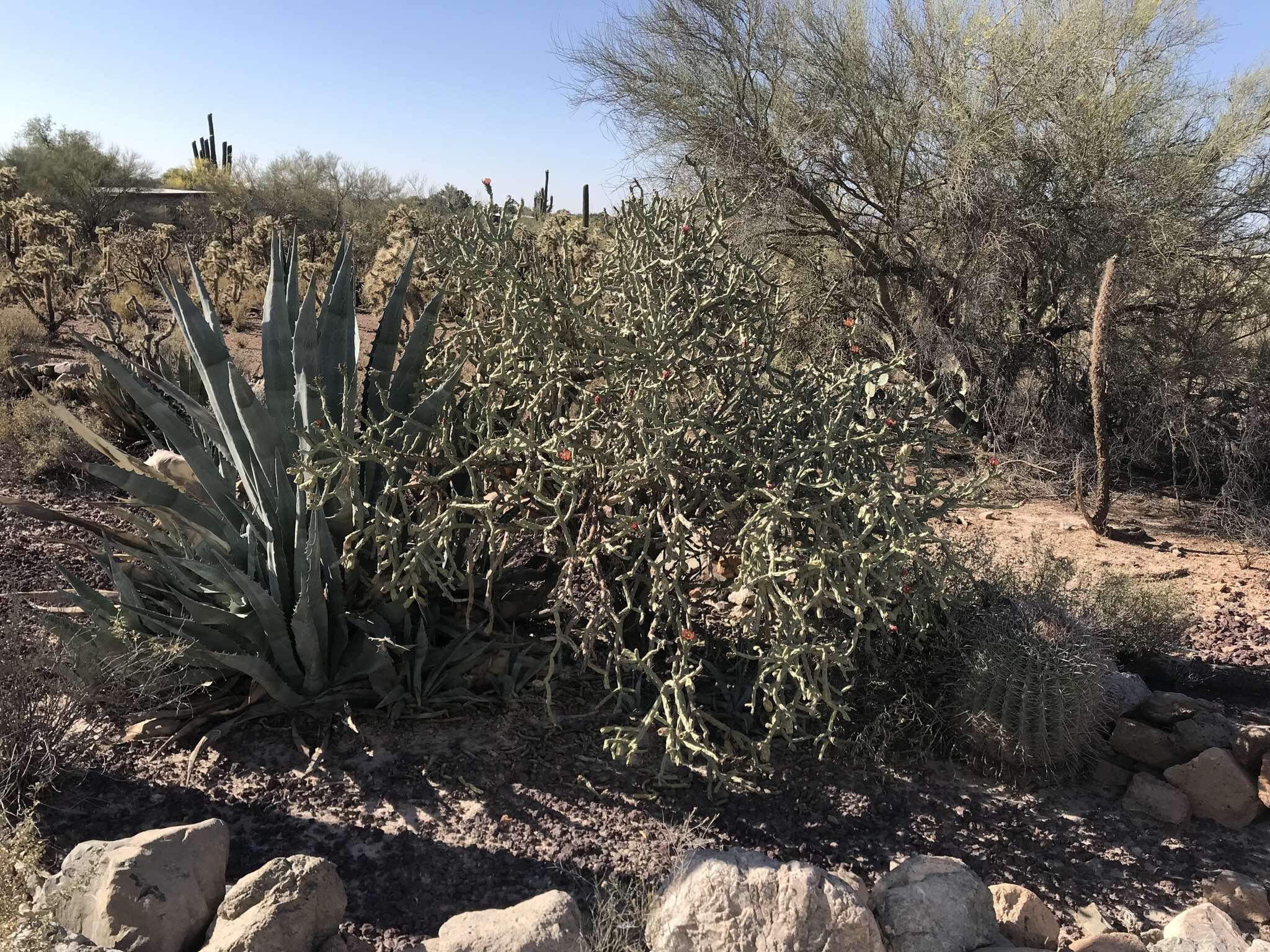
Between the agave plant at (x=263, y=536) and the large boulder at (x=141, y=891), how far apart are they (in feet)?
2.34

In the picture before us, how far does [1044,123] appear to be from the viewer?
26.8ft

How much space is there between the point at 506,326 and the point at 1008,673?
7.66 ft

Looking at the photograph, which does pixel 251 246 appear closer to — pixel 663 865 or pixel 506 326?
pixel 506 326

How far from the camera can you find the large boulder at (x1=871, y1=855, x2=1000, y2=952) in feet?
8.79

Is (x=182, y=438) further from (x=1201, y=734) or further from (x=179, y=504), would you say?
(x=1201, y=734)

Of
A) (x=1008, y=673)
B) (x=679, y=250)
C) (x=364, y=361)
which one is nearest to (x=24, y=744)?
(x=679, y=250)

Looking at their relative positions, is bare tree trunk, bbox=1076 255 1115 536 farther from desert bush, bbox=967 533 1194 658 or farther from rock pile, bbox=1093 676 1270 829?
rock pile, bbox=1093 676 1270 829

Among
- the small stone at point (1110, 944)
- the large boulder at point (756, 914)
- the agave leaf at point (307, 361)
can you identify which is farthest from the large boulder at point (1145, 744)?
the agave leaf at point (307, 361)

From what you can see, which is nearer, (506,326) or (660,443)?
(660,443)

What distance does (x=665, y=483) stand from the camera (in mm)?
3391

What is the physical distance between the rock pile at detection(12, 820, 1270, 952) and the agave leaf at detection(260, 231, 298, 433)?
5.36 ft

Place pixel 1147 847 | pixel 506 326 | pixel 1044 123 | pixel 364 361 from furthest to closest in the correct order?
pixel 1044 123, pixel 364 361, pixel 506 326, pixel 1147 847

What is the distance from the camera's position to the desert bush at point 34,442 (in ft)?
19.1

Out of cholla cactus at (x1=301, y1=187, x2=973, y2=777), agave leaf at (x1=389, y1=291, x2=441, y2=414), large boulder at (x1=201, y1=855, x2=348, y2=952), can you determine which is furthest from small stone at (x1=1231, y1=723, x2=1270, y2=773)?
agave leaf at (x1=389, y1=291, x2=441, y2=414)
